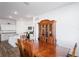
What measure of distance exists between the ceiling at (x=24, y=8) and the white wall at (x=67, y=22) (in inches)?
3.0

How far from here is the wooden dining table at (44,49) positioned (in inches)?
52.8

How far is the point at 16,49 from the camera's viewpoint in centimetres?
142

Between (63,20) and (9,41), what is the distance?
3.05 feet

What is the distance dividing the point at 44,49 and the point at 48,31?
13.6 inches

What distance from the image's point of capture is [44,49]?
146cm

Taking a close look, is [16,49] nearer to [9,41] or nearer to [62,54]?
[9,41]

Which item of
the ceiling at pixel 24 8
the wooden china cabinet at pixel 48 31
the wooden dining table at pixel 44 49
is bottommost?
the wooden dining table at pixel 44 49

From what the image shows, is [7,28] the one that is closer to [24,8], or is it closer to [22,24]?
[22,24]

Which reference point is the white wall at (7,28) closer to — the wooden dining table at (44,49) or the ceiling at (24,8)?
the ceiling at (24,8)

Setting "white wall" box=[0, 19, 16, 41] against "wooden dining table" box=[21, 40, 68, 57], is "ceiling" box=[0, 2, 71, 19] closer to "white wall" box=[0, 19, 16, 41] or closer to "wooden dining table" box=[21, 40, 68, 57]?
"white wall" box=[0, 19, 16, 41]

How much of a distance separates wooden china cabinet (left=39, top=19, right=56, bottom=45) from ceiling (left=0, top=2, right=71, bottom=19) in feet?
0.67

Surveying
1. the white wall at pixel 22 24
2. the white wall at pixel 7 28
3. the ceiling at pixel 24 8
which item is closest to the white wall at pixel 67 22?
the ceiling at pixel 24 8

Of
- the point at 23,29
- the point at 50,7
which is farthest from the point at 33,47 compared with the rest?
the point at 50,7

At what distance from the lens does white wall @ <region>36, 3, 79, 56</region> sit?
129 cm
